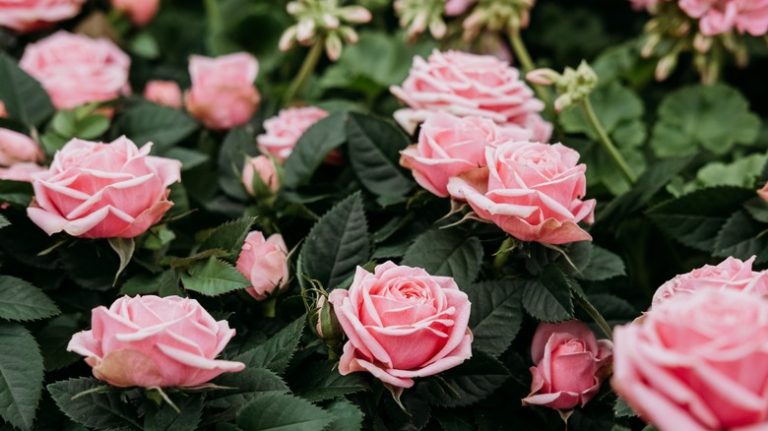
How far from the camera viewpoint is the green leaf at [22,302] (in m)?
0.68

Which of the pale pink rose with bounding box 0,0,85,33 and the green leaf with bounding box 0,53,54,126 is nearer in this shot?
the green leaf with bounding box 0,53,54,126

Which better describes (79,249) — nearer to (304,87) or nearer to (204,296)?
(204,296)

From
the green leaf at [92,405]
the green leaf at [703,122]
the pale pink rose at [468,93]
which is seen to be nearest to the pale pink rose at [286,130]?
the pale pink rose at [468,93]

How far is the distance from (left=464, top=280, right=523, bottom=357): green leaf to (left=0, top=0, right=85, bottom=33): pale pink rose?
2.28 ft

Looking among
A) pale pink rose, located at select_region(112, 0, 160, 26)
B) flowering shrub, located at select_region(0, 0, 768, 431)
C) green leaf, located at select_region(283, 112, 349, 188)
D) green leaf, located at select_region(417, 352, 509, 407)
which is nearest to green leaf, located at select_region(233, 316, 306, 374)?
flowering shrub, located at select_region(0, 0, 768, 431)

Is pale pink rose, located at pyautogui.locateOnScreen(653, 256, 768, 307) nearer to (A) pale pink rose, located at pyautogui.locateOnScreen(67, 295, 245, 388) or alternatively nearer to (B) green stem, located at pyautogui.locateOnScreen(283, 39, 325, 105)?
(A) pale pink rose, located at pyautogui.locateOnScreen(67, 295, 245, 388)

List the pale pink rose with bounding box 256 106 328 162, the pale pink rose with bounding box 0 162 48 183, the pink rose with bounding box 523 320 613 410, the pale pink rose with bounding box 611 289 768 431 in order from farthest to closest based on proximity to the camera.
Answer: the pale pink rose with bounding box 256 106 328 162
the pale pink rose with bounding box 0 162 48 183
the pink rose with bounding box 523 320 613 410
the pale pink rose with bounding box 611 289 768 431

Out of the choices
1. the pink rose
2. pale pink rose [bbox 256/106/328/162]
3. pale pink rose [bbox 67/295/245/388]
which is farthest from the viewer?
pale pink rose [bbox 256/106/328/162]

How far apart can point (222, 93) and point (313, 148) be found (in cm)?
18

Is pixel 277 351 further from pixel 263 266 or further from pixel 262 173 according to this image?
pixel 262 173

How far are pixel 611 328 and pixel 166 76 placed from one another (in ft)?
2.38

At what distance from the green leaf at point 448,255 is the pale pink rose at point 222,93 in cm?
37

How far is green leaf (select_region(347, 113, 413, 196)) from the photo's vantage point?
83 cm

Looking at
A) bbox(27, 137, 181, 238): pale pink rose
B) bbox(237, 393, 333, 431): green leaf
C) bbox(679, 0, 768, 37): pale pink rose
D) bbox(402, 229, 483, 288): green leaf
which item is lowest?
bbox(237, 393, 333, 431): green leaf
